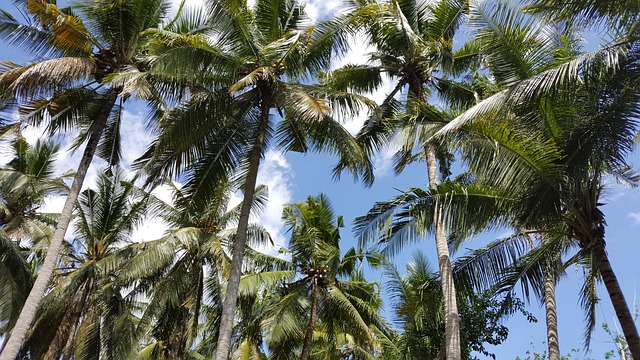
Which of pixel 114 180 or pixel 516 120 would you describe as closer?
pixel 516 120

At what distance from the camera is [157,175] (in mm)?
12180

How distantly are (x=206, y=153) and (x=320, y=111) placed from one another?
3.30m

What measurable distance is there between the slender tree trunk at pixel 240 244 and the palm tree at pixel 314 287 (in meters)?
5.37

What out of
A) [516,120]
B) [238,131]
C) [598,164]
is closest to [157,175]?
[238,131]

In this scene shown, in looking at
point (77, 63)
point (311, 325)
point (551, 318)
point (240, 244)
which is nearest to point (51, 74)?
point (77, 63)

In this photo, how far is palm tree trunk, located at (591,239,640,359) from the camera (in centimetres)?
833

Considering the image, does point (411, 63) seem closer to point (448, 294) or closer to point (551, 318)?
point (448, 294)

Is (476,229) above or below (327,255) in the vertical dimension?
below

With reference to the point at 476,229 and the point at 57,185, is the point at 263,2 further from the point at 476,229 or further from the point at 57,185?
the point at 57,185

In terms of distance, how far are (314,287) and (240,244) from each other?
6746 millimetres

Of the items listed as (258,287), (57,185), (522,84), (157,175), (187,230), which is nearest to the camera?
(522,84)

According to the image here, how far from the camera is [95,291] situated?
54.3 feet

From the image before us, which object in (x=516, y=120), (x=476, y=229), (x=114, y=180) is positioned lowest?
(x=476, y=229)

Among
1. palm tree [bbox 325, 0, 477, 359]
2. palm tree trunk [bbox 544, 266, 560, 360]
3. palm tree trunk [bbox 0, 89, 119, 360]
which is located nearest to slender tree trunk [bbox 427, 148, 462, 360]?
palm tree [bbox 325, 0, 477, 359]
